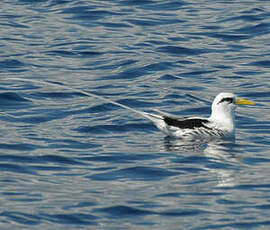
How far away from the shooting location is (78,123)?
2131cm

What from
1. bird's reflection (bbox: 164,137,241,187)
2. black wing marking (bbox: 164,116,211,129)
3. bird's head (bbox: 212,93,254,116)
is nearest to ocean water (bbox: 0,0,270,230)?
bird's reflection (bbox: 164,137,241,187)

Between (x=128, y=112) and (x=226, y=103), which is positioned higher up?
(x=226, y=103)

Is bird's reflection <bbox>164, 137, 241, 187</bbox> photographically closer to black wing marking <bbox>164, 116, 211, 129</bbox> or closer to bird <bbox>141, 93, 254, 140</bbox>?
bird <bbox>141, 93, 254, 140</bbox>

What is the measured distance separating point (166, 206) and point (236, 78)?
1110cm

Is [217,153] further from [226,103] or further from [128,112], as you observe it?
[128,112]

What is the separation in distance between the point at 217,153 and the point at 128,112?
12.1 ft

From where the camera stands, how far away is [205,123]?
811 inches

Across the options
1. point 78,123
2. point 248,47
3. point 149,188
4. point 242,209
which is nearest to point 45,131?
point 78,123

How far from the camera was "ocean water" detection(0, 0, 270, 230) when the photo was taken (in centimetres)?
1531

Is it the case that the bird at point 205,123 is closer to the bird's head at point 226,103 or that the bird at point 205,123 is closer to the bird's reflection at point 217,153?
the bird's head at point 226,103

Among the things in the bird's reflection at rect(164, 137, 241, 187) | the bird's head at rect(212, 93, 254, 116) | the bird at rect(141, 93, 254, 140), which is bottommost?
the bird's reflection at rect(164, 137, 241, 187)

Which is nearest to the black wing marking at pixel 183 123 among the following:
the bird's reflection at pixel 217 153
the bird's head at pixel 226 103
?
the bird's reflection at pixel 217 153

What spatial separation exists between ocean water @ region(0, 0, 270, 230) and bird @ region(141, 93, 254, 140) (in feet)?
0.90

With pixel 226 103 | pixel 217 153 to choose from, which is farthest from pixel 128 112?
pixel 217 153
